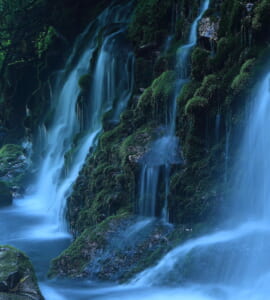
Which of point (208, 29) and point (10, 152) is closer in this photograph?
point (208, 29)

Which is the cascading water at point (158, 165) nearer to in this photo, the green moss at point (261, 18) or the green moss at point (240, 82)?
the green moss at point (240, 82)

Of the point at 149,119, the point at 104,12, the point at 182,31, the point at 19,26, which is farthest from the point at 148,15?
the point at 19,26

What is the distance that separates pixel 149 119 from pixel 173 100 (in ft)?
3.49

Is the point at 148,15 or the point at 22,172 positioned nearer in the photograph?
the point at 148,15

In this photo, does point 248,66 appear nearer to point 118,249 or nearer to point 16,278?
point 118,249

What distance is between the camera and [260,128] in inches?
391

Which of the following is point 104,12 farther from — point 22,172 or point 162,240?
point 162,240

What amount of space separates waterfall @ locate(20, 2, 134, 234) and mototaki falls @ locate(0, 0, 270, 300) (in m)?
0.08

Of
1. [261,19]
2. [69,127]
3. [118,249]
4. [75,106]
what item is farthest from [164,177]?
[69,127]

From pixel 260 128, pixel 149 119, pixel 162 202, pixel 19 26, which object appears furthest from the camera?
pixel 19 26

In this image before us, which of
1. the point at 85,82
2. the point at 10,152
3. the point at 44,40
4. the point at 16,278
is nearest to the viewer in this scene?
the point at 16,278

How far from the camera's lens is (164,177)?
11.3 metres

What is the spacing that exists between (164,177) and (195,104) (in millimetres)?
1804

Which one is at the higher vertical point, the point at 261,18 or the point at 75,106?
the point at 261,18
